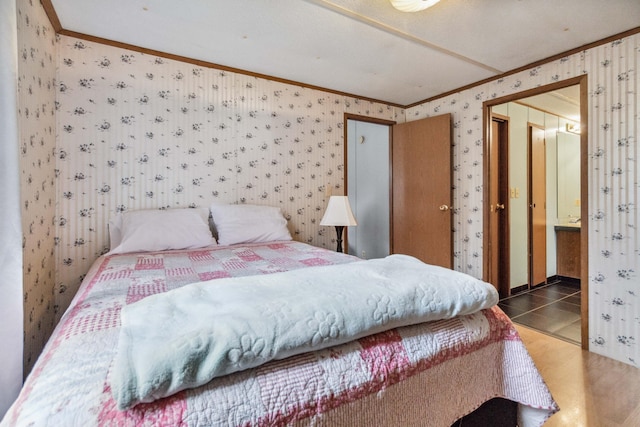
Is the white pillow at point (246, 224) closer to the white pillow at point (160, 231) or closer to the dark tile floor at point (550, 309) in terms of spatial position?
the white pillow at point (160, 231)

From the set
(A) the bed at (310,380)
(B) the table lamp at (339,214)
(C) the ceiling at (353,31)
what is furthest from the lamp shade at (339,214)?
(A) the bed at (310,380)

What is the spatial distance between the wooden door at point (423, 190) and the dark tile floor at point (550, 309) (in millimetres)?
779

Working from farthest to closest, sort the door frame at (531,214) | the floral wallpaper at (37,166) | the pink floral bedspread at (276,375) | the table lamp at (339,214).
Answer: the door frame at (531,214) → the table lamp at (339,214) → the floral wallpaper at (37,166) → the pink floral bedspread at (276,375)

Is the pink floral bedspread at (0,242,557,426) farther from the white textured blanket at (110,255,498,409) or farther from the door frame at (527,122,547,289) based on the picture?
→ the door frame at (527,122,547,289)

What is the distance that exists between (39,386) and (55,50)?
8.05ft

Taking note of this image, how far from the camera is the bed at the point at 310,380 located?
1.82 ft

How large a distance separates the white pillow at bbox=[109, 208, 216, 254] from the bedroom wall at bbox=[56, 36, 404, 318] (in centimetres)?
22

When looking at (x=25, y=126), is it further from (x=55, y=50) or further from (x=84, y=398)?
(x=84, y=398)

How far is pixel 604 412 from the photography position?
5.09 ft

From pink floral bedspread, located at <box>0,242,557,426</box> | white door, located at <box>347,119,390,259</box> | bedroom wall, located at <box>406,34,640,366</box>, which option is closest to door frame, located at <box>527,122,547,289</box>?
bedroom wall, located at <box>406,34,640,366</box>

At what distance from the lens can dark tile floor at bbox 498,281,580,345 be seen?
2.58 metres

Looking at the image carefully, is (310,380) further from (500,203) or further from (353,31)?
(500,203)

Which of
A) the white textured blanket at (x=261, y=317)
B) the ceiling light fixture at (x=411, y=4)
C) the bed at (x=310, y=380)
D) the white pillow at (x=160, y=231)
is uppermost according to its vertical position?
the ceiling light fixture at (x=411, y=4)

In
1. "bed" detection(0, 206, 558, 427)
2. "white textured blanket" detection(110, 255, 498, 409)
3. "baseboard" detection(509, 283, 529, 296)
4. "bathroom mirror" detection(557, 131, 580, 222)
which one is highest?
"bathroom mirror" detection(557, 131, 580, 222)
